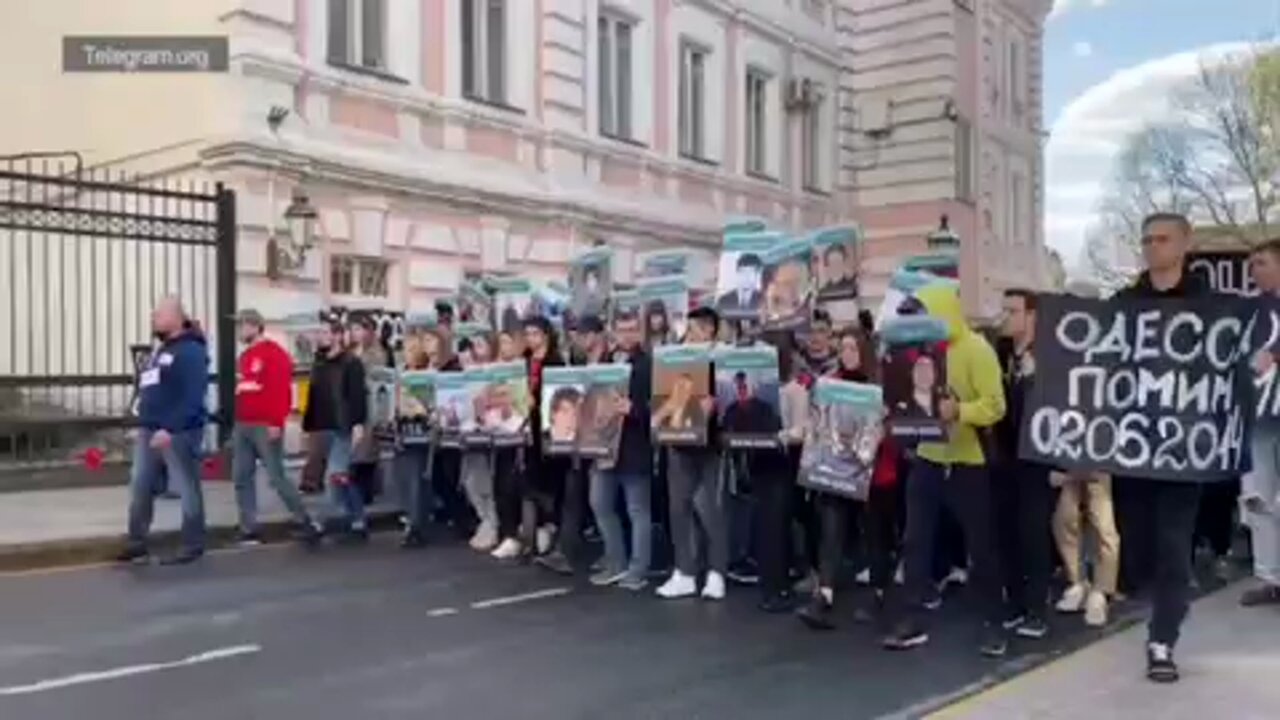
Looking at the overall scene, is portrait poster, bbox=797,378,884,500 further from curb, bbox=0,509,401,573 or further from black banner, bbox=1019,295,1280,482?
curb, bbox=0,509,401,573

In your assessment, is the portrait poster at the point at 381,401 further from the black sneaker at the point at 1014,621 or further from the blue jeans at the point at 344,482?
the black sneaker at the point at 1014,621

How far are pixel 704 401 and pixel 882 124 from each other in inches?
913

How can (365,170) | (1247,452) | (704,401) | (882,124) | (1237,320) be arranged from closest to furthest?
(1237,320) → (1247,452) → (704,401) → (365,170) → (882,124)

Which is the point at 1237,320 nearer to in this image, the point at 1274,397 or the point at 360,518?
the point at 1274,397

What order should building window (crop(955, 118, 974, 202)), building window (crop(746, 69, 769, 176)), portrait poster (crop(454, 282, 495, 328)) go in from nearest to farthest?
portrait poster (crop(454, 282, 495, 328))
building window (crop(746, 69, 769, 176))
building window (crop(955, 118, 974, 202))

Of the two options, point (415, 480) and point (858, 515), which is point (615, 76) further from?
point (858, 515)

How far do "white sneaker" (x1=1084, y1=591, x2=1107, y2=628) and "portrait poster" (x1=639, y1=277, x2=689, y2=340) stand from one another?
3.46 m

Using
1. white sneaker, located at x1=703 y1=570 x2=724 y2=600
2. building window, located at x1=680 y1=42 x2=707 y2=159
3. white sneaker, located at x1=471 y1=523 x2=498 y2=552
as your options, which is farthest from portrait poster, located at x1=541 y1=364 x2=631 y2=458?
building window, located at x1=680 y1=42 x2=707 y2=159

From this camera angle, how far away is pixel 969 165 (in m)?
32.5

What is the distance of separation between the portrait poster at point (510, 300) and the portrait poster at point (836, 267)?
3115 mm

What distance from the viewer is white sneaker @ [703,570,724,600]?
9977 millimetres

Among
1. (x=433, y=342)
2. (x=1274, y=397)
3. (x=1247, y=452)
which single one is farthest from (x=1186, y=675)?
(x=433, y=342)

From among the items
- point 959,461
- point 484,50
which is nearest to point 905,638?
point 959,461

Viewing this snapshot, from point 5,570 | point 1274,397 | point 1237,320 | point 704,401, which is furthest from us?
point 5,570
